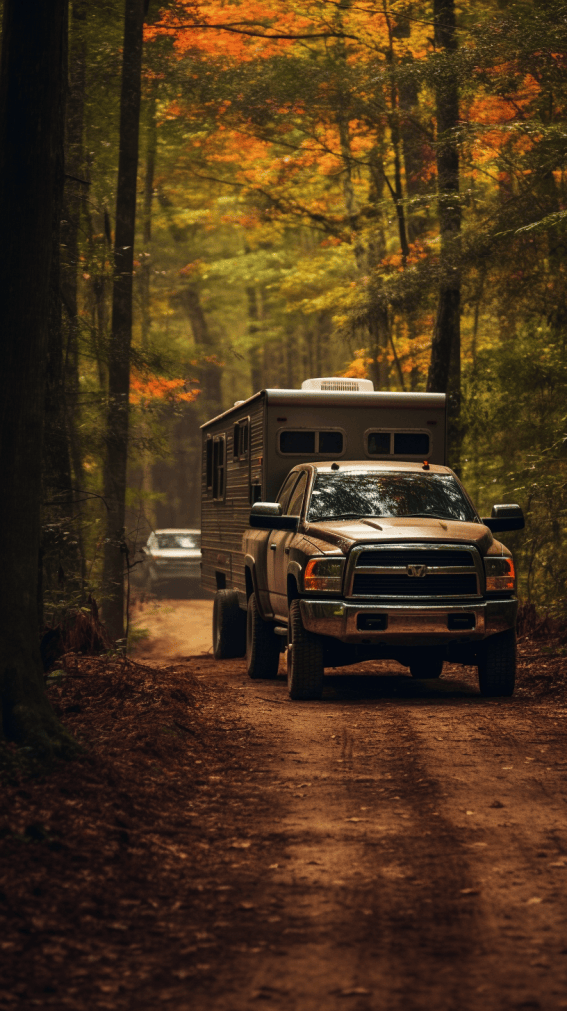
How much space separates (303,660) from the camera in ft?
35.9

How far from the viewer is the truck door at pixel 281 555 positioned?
1183 cm

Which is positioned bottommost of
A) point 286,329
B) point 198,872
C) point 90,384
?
point 198,872

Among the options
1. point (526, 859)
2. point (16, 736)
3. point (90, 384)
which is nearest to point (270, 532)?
point (16, 736)

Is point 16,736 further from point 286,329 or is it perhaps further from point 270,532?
point 286,329

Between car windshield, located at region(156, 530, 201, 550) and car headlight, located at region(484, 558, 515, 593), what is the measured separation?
2107cm

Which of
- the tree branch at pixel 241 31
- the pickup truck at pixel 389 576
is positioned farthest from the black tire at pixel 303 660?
the tree branch at pixel 241 31

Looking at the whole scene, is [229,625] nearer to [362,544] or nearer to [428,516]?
[428,516]

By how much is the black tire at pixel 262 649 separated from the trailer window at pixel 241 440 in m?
2.47

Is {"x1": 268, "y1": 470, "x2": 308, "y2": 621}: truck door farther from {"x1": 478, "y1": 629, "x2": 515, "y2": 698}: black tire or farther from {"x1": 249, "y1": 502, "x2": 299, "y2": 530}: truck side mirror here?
{"x1": 478, "y1": 629, "x2": 515, "y2": 698}: black tire

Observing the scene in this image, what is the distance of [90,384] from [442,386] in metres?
8.25

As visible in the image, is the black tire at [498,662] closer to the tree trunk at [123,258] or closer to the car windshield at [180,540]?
the tree trunk at [123,258]

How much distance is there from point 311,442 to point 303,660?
3.60m

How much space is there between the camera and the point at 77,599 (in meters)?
13.7

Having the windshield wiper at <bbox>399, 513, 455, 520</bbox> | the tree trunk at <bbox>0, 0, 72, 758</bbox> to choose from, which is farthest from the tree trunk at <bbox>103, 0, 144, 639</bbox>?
the tree trunk at <bbox>0, 0, 72, 758</bbox>
